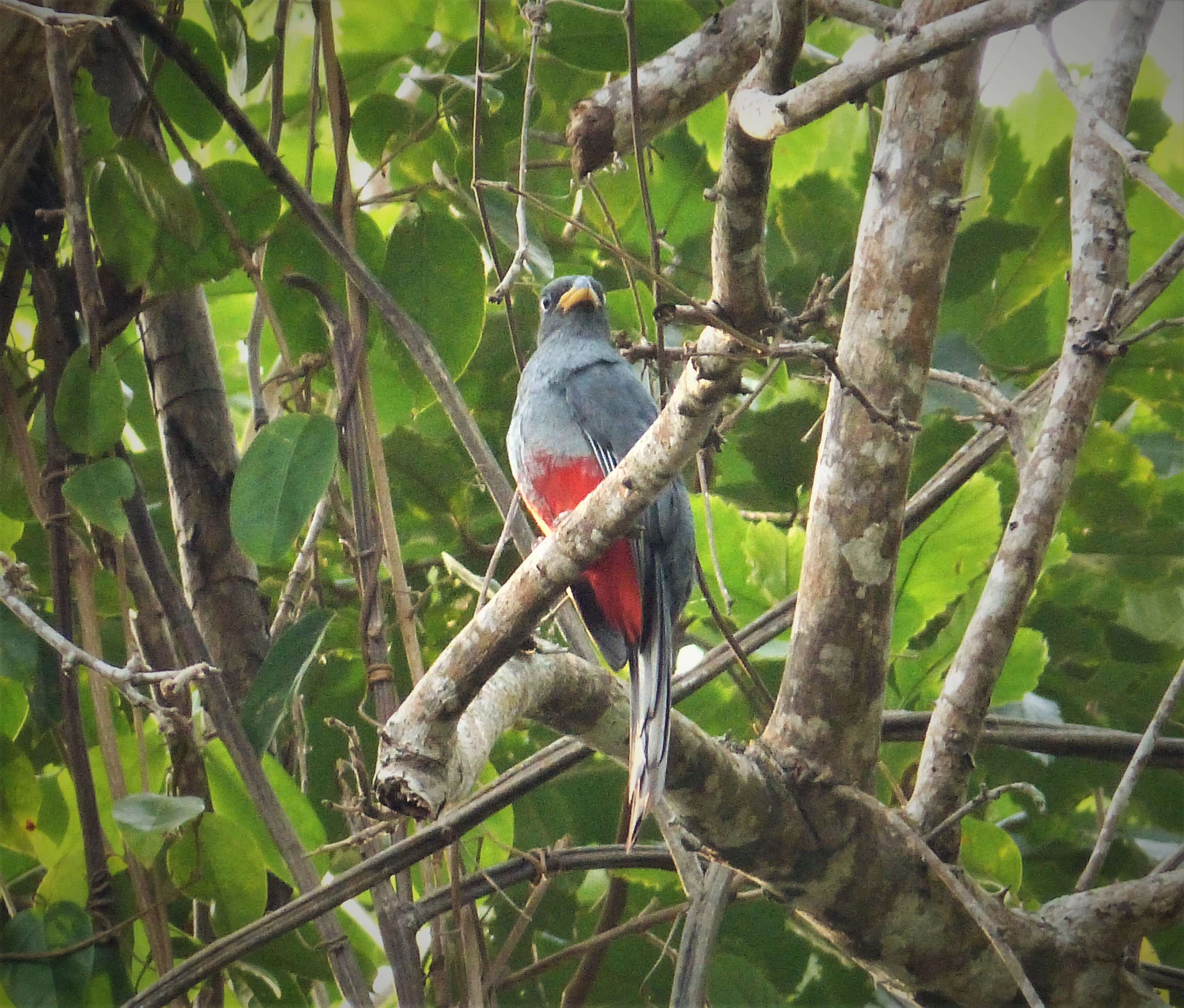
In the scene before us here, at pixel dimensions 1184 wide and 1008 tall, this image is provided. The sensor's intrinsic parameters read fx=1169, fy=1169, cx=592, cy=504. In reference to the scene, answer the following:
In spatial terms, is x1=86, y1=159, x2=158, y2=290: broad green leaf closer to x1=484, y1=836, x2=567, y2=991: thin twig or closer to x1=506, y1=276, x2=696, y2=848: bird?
x1=506, y1=276, x2=696, y2=848: bird

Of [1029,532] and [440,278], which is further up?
[440,278]

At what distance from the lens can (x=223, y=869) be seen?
84.5 inches

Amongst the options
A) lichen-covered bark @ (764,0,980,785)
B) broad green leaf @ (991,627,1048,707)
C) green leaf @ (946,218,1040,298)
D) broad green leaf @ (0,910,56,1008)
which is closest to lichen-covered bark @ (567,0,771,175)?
lichen-covered bark @ (764,0,980,785)

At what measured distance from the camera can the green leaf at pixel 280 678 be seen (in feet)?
7.26

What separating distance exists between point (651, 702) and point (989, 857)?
1067mm

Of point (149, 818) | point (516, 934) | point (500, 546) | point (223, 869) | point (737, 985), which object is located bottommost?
point (737, 985)

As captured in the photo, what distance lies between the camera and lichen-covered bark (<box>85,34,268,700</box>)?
2.65 meters

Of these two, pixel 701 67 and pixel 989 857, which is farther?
pixel 989 857

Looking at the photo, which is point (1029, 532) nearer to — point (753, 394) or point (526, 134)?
point (753, 394)

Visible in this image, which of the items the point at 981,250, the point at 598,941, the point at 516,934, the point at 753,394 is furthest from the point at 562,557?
→ the point at 981,250

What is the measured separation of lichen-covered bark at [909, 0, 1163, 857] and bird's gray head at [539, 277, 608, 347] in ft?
4.29

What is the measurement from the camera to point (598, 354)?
3127 millimetres

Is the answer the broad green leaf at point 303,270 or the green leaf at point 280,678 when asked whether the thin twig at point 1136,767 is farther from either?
the broad green leaf at point 303,270

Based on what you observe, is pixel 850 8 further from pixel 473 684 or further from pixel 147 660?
pixel 147 660
